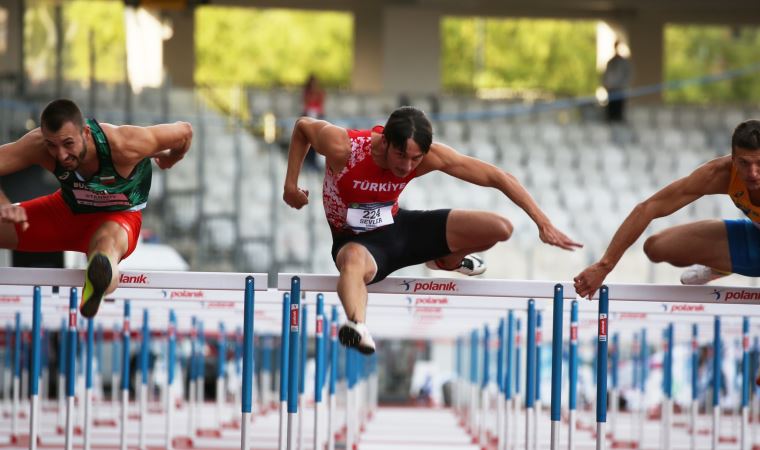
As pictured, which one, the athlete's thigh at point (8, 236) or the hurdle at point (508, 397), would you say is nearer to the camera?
the athlete's thigh at point (8, 236)

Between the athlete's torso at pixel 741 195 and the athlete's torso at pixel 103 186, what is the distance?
3.08 meters

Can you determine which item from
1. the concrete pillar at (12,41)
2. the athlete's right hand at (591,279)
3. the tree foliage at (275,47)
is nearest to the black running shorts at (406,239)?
the athlete's right hand at (591,279)

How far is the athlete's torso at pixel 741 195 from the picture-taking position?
22.3ft

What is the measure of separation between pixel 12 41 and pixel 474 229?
1248 centimetres

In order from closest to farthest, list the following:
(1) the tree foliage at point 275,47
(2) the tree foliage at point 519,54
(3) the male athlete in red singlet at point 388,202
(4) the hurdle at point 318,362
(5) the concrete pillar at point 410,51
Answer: (3) the male athlete in red singlet at point 388,202 → (4) the hurdle at point 318,362 → (5) the concrete pillar at point 410,51 → (1) the tree foliage at point 275,47 → (2) the tree foliage at point 519,54

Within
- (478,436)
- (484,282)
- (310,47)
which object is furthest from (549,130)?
(310,47)

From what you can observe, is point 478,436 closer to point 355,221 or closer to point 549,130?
point 355,221

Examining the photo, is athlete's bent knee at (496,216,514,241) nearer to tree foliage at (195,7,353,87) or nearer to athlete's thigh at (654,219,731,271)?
athlete's thigh at (654,219,731,271)

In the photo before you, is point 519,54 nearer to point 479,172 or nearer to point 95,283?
point 479,172

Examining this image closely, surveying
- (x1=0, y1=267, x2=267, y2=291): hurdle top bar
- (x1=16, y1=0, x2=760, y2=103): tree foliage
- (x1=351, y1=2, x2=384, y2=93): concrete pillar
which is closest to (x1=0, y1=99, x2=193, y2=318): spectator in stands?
(x1=0, y1=267, x2=267, y2=291): hurdle top bar

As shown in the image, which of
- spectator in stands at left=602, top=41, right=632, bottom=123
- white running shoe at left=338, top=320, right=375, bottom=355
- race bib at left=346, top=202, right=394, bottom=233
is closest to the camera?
white running shoe at left=338, top=320, right=375, bottom=355

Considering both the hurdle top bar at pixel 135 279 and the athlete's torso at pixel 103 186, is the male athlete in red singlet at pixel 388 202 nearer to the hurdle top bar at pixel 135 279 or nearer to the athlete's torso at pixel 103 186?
the hurdle top bar at pixel 135 279

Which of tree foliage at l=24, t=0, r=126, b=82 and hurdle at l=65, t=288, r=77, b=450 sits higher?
tree foliage at l=24, t=0, r=126, b=82

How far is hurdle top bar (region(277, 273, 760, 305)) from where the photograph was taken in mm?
6883
